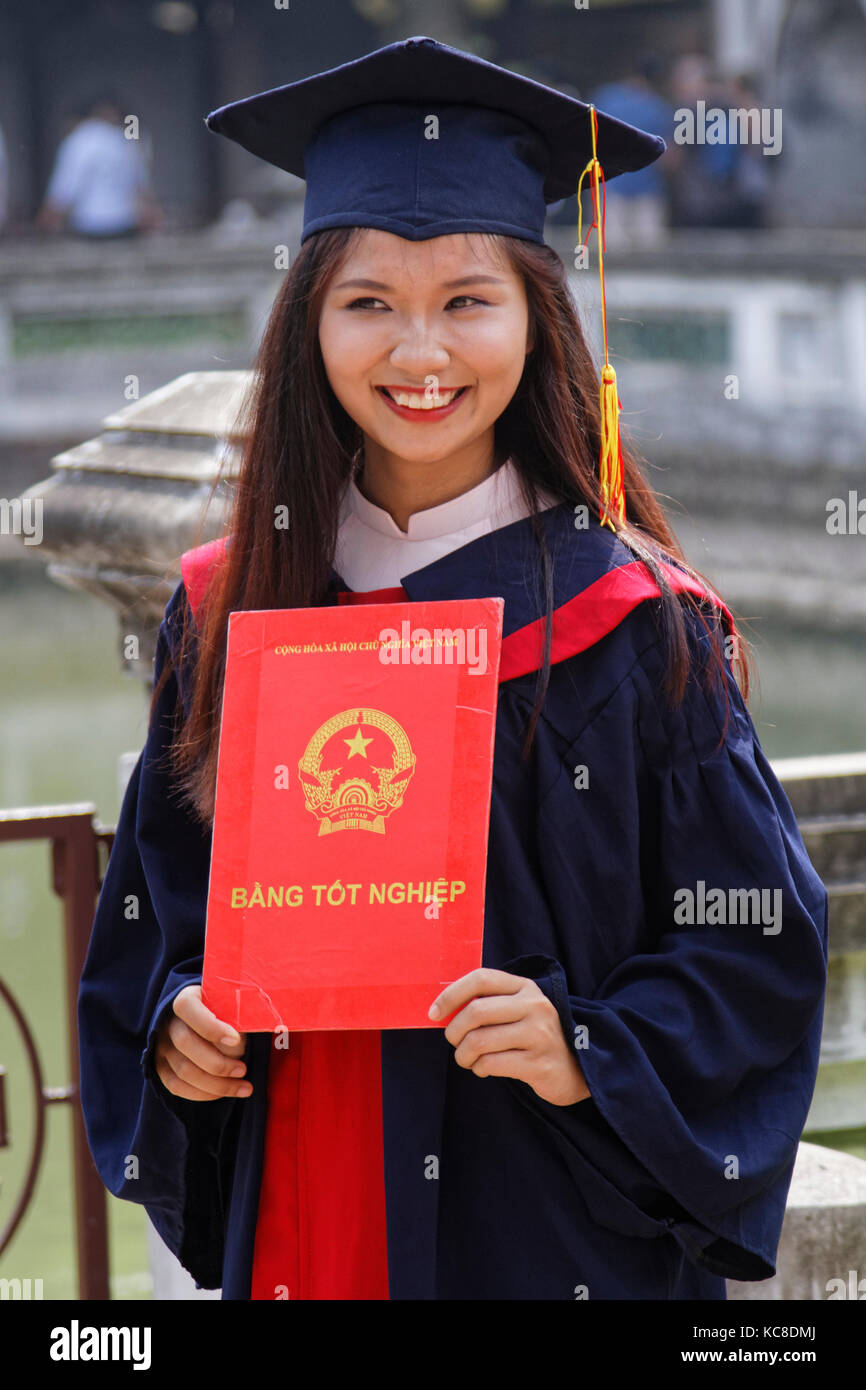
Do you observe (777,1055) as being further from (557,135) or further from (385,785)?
(557,135)

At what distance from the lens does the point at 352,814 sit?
5.96 feet

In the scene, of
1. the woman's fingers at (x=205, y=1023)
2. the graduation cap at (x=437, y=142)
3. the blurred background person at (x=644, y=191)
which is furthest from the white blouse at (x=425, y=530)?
the blurred background person at (x=644, y=191)

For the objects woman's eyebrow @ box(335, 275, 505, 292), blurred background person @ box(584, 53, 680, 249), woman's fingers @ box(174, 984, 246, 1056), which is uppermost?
blurred background person @ box(584, 53, 680, 249)

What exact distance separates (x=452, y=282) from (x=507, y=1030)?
779 millimetres

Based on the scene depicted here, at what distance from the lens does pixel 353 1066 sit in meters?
1.93

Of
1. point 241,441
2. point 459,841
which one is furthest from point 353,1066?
point 241,441

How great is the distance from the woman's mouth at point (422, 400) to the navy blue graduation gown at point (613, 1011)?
0.16m

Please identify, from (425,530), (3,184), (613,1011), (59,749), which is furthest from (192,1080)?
(3,184)

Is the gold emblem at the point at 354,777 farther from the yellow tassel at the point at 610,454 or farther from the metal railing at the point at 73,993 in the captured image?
the metal railing at the point at 73,993

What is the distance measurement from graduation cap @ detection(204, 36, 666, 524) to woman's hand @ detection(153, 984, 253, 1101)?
0.70 meters

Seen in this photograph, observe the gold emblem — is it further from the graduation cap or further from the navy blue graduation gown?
the graduation cap

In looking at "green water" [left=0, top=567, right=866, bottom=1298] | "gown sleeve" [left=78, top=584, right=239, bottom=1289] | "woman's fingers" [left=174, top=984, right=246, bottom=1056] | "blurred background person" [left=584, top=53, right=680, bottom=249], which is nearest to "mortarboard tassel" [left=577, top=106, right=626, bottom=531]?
"gown sleeve" [left=78, top=584, right=239, bottom=1289]

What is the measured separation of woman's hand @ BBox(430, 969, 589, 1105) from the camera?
174cm

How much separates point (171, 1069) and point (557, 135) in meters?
1.13
